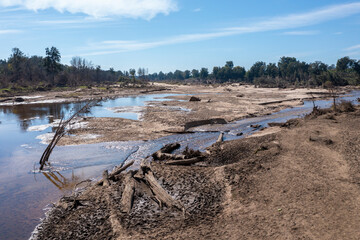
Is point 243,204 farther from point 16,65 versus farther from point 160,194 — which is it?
point 16,65

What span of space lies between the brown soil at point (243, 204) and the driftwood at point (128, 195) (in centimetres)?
16

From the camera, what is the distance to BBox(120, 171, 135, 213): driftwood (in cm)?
865

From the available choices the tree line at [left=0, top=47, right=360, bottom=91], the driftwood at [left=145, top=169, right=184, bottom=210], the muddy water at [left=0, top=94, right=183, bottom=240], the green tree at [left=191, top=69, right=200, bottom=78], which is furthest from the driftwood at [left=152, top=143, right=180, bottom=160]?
the green tree at [left=191, top=69, right=200, bottom=78]

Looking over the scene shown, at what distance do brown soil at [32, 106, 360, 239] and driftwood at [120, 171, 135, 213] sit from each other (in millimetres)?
164

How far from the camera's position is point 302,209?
785 centimetres

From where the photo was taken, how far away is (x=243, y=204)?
847 cm

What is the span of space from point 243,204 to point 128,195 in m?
3.63

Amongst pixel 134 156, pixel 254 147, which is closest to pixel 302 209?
pixel 254 147

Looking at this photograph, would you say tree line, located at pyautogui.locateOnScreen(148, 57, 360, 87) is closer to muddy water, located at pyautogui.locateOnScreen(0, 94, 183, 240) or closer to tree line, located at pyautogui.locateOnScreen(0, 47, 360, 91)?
tree line, located at pyautogui.locateOnScreen(0, 47, 360, 91)

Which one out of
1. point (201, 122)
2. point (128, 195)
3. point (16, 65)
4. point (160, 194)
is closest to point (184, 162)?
point (160, 194)

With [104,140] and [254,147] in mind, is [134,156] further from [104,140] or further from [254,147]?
[254,147]

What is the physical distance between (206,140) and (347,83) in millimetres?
74070

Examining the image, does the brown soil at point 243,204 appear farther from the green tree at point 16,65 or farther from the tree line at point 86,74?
the green tree at point 16,65

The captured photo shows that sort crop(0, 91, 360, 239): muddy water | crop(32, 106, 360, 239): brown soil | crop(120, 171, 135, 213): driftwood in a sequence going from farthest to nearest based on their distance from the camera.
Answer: crop(0, 91, 360, 239): muddy water, crop(120, 171, 135, 213): driftwood, crop(32, 106, 360, 239): brown soil
